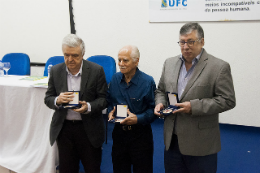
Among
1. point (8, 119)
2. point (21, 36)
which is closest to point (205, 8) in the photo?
point (8, 119)

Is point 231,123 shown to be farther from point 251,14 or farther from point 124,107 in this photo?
point 124,107

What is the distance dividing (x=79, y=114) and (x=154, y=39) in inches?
93.4

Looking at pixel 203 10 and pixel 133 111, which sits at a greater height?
pixel 203 10

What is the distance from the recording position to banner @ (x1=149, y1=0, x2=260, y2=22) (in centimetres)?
312

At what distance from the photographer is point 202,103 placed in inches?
51.3

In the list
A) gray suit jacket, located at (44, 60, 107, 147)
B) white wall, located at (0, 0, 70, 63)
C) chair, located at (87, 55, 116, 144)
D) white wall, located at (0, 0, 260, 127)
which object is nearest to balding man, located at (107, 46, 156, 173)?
gray suit jacket, located at (44, 60, 107, 147)

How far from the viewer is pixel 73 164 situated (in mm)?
1714

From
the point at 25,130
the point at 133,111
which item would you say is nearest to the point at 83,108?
the point at 133,111

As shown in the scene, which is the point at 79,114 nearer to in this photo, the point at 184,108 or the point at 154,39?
the point at 184,108

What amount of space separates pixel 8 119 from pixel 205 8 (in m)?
3.07

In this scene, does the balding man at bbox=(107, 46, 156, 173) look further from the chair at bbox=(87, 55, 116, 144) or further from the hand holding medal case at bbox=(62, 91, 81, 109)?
the chair at bbox=(87, 55, 116, 144)

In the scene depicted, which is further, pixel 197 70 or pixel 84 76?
pixel 84 76

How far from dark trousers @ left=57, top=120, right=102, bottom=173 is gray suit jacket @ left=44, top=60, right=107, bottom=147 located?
45mm

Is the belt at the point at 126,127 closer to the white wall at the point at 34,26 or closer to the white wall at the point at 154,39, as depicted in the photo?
the white wall at the point at 154,39
